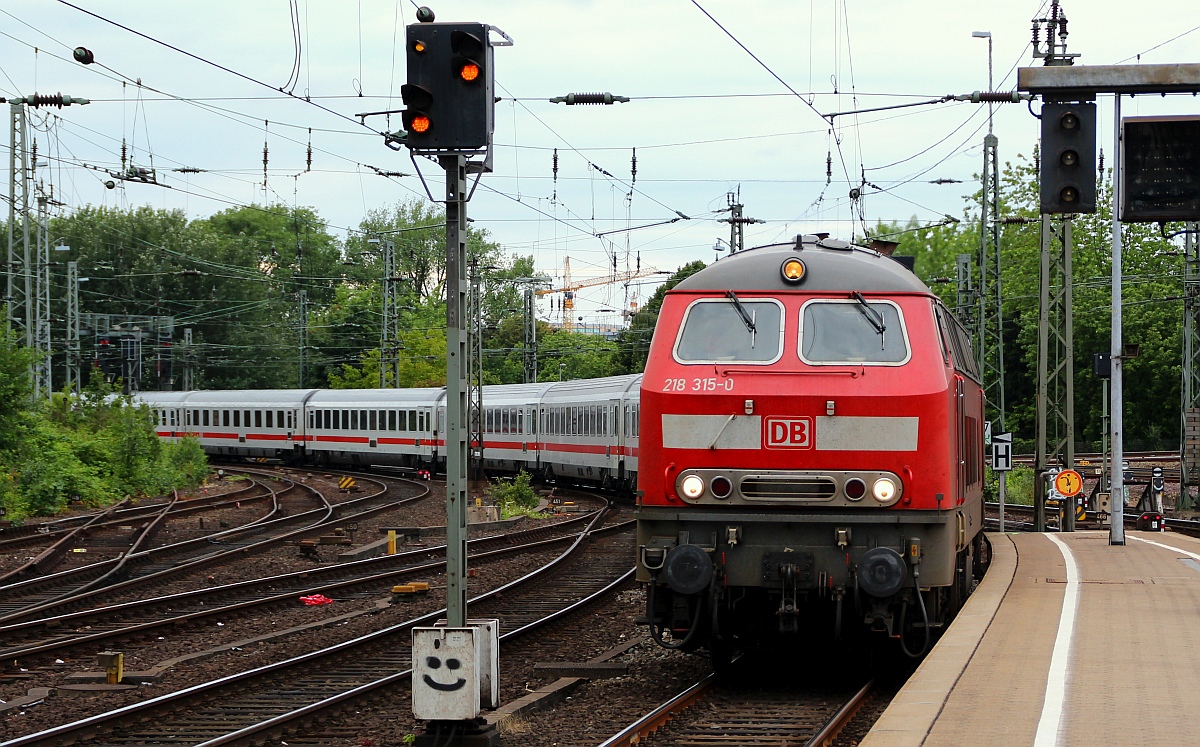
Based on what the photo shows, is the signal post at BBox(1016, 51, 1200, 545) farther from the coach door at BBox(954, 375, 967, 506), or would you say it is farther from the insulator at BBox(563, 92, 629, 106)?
the insulator at BBox(563, 92, 629, 106)

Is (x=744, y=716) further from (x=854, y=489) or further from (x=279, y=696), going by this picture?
(x=279, y=696)

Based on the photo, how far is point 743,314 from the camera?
10188 mm

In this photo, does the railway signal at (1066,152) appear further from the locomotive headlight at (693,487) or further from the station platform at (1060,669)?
the locomotive headlight at (693,487)

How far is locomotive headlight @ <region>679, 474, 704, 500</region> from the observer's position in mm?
9641

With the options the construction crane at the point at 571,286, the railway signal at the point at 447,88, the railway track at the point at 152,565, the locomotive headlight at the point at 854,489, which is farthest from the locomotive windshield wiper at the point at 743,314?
the construction crane at the point at 571,286

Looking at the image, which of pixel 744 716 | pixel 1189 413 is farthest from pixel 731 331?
pixel 1189 413

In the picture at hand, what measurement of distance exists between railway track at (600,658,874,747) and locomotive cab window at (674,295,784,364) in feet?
8.04

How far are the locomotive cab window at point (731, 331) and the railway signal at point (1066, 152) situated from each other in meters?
3.10

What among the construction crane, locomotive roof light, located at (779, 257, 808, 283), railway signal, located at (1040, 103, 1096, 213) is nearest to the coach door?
locomotive roof light, located at (779, 257, 808, 283)

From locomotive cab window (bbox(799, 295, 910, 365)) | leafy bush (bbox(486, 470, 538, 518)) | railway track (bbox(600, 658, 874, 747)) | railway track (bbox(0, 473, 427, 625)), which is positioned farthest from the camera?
leafy bush (bbox(486, 470, 538, 518))

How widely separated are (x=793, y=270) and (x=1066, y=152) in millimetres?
3108

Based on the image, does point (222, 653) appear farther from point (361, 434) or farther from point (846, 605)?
point (361, 434)

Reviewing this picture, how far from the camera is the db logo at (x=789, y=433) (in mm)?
9641

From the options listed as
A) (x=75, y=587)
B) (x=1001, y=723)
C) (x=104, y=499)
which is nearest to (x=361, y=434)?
(x=104, y=499)
